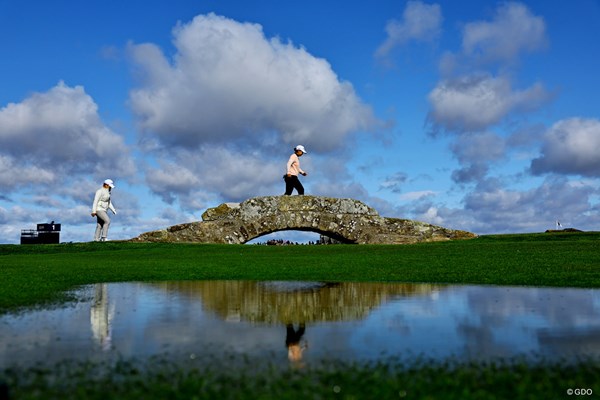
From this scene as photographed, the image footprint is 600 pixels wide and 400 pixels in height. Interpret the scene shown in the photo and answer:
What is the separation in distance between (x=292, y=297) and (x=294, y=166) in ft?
69.2

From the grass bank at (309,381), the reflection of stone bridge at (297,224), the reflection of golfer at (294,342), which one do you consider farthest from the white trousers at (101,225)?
the grass bank at (309,381)

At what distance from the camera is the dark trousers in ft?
98.9

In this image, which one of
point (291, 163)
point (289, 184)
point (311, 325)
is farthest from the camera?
point (289, 184)

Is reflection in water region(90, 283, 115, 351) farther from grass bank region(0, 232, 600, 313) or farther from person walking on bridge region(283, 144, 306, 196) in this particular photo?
person walking on bridge region(283, 144, 306, 196)

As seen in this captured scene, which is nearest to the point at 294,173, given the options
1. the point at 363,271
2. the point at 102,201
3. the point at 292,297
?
the point at 102,201

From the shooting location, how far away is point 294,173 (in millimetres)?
29703

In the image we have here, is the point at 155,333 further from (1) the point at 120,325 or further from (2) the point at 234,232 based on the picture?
(2) the point at 234,232

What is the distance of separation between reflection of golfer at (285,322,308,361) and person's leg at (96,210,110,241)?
22.6 meters

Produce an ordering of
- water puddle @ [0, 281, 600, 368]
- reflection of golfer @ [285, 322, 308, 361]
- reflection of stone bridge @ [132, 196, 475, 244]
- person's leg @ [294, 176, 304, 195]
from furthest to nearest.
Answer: person's leg @ [294, 176, 304, 195], reflection of stone bridge @ [132, 196, 475, 244], water puddle @ [0, 281, 600, 368], reflection of golfer @ [285, 322, 308, 361]

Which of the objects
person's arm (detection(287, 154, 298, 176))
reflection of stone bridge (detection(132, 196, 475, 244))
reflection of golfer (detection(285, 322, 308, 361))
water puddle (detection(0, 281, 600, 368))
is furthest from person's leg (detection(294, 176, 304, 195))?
reflection of golfer (detection(285, 322, 308, 361))

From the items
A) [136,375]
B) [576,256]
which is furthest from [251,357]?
[576,256]

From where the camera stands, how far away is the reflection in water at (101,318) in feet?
17.4

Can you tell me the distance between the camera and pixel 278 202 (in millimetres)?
30953

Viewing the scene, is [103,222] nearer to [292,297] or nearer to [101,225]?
[101,225]
